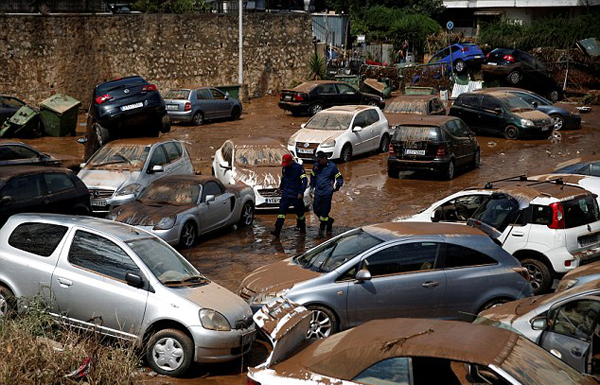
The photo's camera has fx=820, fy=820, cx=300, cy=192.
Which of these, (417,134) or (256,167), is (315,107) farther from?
(256,167)

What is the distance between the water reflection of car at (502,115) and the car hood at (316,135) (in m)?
6.38

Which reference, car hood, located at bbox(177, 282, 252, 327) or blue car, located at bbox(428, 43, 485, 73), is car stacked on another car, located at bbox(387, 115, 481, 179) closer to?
→ car hood, located at bbox(177, 282, 252, 327)

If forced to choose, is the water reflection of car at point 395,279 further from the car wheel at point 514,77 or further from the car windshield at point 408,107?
the car wheel at point 514,77

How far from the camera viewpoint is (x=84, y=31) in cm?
3055

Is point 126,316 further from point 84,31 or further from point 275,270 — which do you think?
A: point 84,31

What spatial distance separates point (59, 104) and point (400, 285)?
1933 cm

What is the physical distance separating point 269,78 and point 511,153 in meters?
16.4

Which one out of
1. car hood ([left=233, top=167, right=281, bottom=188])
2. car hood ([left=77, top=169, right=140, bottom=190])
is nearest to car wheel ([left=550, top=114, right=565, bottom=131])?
car hood ([left=233, top=167, right=281, bottom=188])

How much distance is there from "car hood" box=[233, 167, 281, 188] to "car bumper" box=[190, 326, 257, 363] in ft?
28.9

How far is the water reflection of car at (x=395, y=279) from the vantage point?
9570mm

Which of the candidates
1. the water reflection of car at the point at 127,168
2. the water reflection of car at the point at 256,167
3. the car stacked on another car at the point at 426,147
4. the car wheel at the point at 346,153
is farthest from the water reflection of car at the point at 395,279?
the car wheel at the point at 346,153

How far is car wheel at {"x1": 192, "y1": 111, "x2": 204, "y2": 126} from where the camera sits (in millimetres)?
29609

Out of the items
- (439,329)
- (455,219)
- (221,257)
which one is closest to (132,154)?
(221,257)

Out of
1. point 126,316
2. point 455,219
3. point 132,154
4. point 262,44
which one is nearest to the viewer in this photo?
point 126,316
